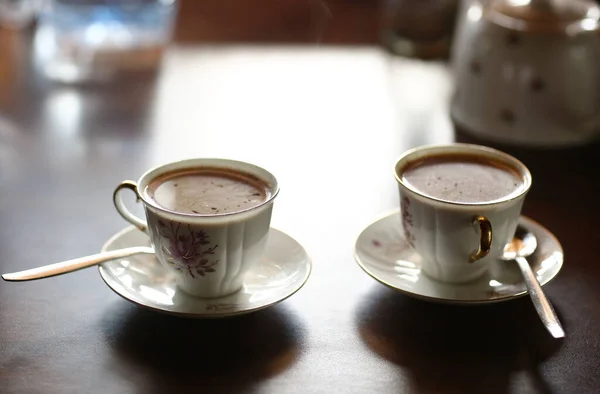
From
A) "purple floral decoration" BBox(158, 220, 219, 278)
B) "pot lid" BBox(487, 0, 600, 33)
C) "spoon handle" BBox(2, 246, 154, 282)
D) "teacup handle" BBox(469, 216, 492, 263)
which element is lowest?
"spoon handle" BBox(2, 246, 154, 282)

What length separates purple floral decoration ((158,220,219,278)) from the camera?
2.27 ft

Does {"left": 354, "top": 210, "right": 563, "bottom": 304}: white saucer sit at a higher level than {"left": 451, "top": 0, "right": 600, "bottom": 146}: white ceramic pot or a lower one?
lower

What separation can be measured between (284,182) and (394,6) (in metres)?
0.49

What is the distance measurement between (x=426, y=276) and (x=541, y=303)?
109 millimetres

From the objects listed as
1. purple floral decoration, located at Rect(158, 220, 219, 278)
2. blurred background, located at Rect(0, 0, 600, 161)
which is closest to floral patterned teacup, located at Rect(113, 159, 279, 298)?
purple floral decoration, located at Rect(158, 220, 219, 278)

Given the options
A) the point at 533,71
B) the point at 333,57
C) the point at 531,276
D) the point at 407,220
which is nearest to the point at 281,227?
the point at 407,220

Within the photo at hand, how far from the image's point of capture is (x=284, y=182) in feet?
3.35

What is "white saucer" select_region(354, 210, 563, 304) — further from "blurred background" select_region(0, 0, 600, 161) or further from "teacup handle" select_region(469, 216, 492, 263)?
"blurred background" select_region(0, 0, 600, 161)

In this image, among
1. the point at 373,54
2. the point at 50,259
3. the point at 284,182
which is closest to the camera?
the point at 50,259

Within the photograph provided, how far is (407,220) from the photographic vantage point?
77 centimetres

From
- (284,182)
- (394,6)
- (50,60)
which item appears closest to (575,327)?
(284,182)

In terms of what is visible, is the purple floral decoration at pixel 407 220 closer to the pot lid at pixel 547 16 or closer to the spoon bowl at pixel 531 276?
the spoon bowl at pixel 531 276

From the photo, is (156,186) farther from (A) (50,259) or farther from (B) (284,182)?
(B) (284,182)

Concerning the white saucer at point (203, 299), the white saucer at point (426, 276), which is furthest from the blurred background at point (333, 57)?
the white saucer at point (203, 299)
